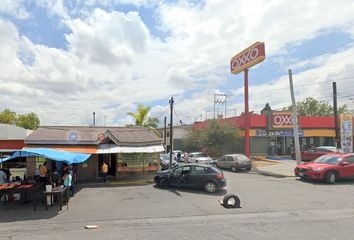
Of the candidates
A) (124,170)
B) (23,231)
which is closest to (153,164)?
(124,170)

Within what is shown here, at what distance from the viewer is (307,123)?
138 ft

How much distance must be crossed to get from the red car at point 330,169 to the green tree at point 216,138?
55.6 feet

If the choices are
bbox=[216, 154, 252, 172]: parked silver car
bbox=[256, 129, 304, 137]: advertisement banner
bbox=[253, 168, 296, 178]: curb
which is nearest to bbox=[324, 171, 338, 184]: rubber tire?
bbox=[253, 168, 296, 178]: curb

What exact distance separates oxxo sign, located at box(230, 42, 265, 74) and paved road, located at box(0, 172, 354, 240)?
16.7m

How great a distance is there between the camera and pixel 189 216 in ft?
41.9

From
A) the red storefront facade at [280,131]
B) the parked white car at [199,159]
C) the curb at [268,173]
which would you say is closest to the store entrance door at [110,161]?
the parked white car at [199,159]

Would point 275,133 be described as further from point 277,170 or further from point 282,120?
point 277,170

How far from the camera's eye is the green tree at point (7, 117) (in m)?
66.6

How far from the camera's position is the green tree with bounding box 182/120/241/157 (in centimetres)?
4038

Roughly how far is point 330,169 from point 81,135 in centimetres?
1562

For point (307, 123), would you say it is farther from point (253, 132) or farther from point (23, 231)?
point (23, 231)

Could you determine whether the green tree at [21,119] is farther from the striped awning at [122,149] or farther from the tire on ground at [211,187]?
the tire on ground at [211,187]

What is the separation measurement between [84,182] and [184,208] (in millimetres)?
10676

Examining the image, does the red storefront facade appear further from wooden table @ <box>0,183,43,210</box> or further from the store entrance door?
wooden table @ <box>0,183,43,210</box>
